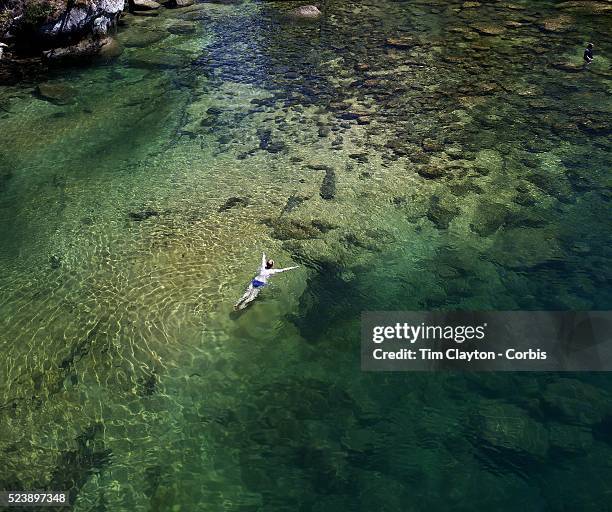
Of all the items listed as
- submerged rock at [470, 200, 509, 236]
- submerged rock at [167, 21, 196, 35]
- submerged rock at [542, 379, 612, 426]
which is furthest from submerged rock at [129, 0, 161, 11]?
submerged rock at [542, 379, 612, 426]

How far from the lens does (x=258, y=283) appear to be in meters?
14.3

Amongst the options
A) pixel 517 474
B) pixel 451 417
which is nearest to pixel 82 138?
pixel 451 417

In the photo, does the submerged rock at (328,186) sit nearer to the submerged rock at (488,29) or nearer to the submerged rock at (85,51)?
the submerged rock at (85,51)

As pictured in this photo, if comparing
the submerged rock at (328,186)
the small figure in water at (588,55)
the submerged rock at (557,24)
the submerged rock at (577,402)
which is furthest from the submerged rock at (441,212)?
the submerged rock at (557,24)

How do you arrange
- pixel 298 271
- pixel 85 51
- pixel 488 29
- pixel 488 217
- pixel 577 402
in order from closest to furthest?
pixel 577 402 < pixel 298 271 < pixel 488 217 < pixel 85 51 < pixel 488 29

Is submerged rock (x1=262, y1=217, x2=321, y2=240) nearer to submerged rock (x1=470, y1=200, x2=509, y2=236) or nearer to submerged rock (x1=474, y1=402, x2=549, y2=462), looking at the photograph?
submerged rock (x1=470, y1=200, x2=509, y2=236)

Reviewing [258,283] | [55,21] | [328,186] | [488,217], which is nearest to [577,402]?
[488,217]

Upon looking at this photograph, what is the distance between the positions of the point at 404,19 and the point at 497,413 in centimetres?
3027

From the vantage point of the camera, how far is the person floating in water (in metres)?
14.3

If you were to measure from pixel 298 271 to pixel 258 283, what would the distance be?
5.76 ft

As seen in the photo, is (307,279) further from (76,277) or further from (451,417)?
(76,277)

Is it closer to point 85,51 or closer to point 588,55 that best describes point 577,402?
point 588,55

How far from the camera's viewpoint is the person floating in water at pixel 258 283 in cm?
1427

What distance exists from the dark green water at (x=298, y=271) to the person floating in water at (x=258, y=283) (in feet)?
1.18
